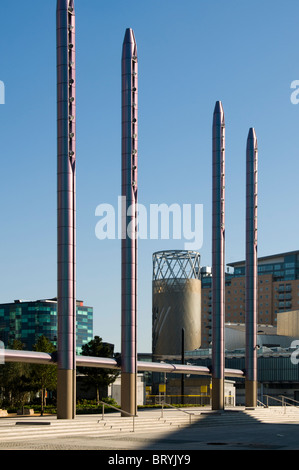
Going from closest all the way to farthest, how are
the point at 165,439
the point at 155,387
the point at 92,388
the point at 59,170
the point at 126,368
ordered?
1. the point at 165,439
2. the point at 59,170
3. the point at 126,368
4. the point at 92,388
5. the point at 155,387

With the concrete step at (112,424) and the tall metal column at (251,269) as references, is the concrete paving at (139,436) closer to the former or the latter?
the concrete step at (112,424)

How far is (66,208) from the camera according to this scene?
4866 cm

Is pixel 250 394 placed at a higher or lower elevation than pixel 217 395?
lower

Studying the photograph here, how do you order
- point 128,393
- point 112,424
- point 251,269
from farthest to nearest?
point 251,269 → point 128,393 → point 112,424

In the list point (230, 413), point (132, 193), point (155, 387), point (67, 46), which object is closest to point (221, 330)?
point (230, 413)

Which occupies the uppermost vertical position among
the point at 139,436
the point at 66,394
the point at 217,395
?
the point at 66,394

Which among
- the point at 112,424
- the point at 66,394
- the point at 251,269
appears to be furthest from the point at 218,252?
the point at 112,424

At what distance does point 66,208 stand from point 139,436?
15079mm

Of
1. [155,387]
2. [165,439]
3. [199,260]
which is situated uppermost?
[199,260]

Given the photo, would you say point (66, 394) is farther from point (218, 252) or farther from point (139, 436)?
point (218, 252)

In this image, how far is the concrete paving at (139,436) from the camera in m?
33.7
